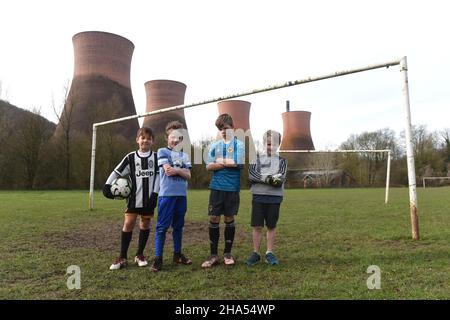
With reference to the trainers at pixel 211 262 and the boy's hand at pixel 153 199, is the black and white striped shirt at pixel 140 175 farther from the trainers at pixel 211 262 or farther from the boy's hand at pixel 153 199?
the trainers at pixel 211 262

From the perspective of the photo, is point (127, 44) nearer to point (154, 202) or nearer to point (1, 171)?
point (1, 171)

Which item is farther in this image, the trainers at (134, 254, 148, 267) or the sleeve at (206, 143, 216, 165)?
the sleeve at (206, 143, 216, 165)

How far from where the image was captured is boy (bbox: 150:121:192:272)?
139 inches

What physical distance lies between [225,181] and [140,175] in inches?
35.2

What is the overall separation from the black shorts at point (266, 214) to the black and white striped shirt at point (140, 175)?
41.8 inches

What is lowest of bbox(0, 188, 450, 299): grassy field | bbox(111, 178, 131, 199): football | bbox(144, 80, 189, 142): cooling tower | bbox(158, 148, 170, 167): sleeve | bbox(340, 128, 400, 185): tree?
bbox(0, 188, 450, 299): grassy field

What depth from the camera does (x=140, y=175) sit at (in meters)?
3.72

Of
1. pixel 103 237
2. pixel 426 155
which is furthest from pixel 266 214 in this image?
pixel 426 155

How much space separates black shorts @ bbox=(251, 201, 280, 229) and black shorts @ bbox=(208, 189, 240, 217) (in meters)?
0.24

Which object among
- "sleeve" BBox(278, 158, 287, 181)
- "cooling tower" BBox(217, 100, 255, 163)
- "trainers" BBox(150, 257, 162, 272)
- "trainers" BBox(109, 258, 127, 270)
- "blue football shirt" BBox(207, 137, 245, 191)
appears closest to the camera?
"trainers" BBox(150, 257, 162, 272)

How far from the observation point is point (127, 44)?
3009 cm

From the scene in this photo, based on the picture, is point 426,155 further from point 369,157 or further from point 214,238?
point 214,238

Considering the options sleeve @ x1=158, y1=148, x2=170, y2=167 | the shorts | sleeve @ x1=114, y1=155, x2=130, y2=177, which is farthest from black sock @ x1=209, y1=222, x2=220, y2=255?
sleeve @ x1=114, y1=155, x2=130, y2=177

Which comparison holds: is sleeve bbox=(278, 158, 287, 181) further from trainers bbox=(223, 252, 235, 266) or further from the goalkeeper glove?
trainers bbox=(223, 252, 235, 266)
